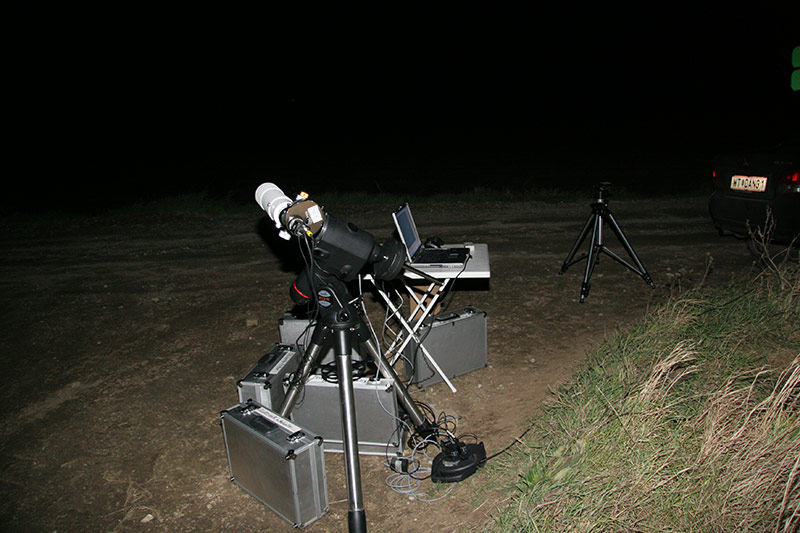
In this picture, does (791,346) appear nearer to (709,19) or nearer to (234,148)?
(234,148)

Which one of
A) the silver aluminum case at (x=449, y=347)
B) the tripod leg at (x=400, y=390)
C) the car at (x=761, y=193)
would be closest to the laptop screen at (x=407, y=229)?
the silver aluminum case at (x=449, y=347)

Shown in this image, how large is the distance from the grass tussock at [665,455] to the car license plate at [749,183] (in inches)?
138

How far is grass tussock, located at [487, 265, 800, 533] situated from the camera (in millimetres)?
2568

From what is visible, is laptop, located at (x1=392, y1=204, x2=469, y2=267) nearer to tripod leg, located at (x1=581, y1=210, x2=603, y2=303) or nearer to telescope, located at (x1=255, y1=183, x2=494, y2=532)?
A: telescope, located at (x1=255, y1=183, x2=494, y2=532)

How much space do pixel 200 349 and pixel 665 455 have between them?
159 inches

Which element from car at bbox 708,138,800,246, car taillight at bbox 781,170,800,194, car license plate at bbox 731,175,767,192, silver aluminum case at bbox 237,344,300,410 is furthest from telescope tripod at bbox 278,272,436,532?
car license plate at bbox 731,175,767,192

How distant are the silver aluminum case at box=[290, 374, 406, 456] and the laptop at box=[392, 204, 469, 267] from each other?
1.13 m

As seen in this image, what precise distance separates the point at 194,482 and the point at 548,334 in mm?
3259

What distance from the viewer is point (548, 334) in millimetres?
5211

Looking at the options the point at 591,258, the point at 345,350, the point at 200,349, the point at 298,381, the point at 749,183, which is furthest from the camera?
the point at 749,183

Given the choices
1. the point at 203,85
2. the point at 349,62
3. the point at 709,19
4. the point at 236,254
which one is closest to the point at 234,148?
the point at 203,85

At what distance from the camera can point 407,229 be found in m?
4.47

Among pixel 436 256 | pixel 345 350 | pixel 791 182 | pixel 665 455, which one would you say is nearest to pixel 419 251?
pixel 436 256

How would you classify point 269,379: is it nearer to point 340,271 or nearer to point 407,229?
point 340,271
